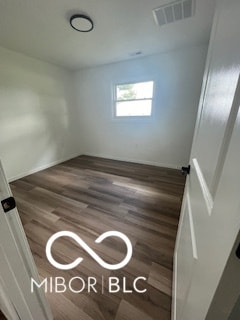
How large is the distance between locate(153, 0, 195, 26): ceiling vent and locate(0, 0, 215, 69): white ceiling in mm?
71

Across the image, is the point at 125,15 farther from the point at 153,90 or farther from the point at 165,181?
the point at 165,181

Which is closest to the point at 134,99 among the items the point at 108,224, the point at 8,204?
the point at 108,224

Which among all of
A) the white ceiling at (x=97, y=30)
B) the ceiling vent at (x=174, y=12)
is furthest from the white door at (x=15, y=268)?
the ceiling vent at (x=174, y=12)

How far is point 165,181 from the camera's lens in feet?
9.41

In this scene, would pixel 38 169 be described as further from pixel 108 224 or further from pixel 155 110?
pixel 155 110

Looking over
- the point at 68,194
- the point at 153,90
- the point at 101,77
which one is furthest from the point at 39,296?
the point at 101,77

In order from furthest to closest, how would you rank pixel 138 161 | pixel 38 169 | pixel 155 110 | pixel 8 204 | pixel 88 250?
pixel 138 161 < pixel 38 169 < pixel 155 110 < pixel 88 250 < pixel 8 204

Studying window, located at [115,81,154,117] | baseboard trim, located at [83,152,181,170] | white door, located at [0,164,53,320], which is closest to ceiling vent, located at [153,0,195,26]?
window, located at [115,81,154,117]

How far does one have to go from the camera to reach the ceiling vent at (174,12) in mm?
1595

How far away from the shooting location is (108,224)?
180cm

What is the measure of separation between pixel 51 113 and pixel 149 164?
281 centimetres

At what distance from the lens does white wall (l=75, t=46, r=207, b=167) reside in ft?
9.27

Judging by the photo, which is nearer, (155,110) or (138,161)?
(155,110)

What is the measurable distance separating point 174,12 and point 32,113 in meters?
3.07
